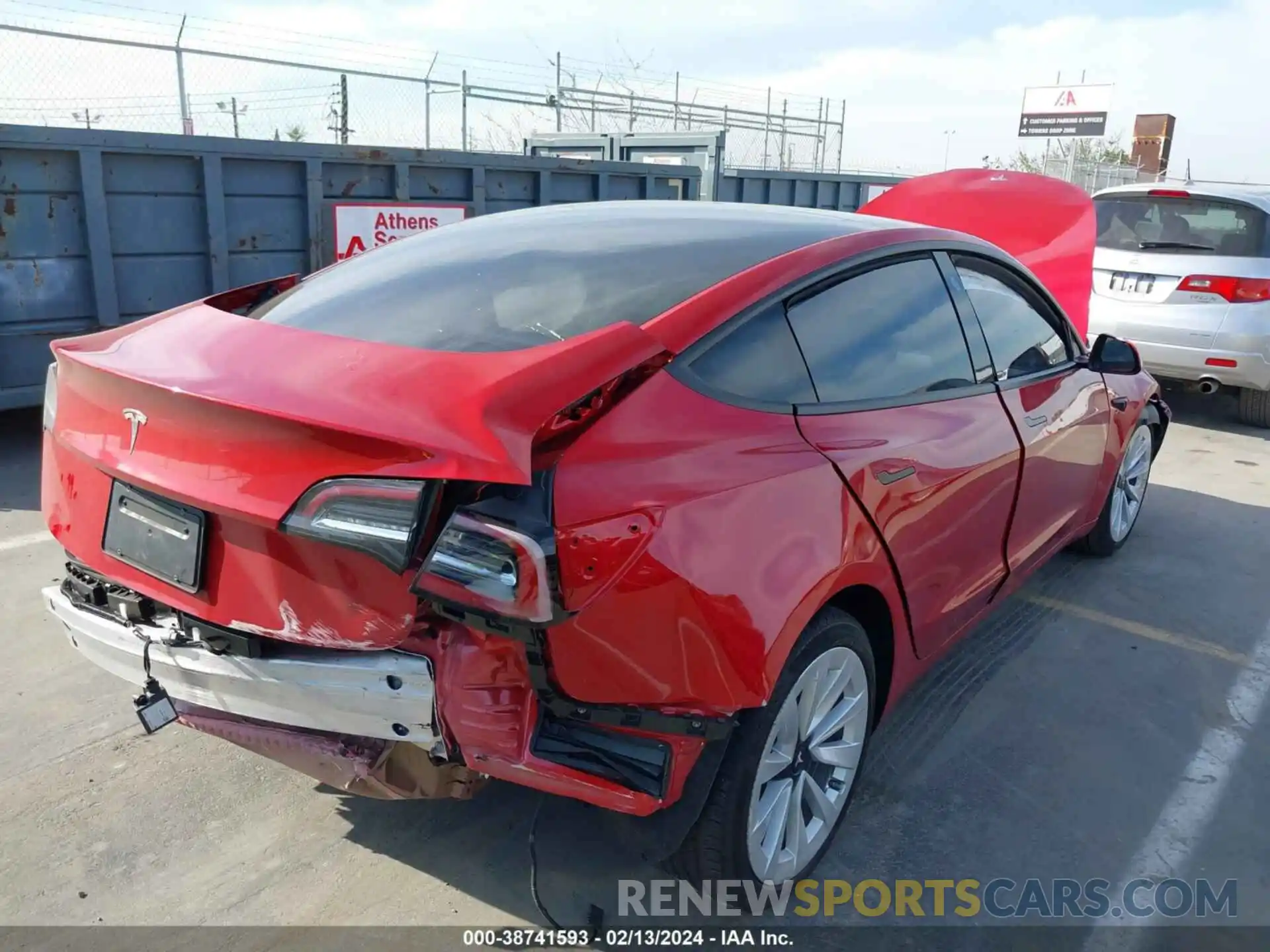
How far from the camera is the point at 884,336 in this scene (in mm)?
2920

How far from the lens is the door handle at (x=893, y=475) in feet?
8.65

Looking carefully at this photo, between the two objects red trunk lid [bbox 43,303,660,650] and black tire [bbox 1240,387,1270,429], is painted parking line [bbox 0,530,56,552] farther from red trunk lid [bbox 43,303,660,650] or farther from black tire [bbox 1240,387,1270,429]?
black tire [bbox 1240,387,1270,429]

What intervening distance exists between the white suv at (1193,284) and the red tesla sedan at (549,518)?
5273 mm

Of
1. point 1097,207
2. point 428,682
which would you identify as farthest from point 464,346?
point 1097,207

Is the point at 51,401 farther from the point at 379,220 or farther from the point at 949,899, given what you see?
the point at 379,220

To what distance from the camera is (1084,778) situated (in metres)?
3.22

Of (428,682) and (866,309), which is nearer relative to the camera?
(428,682)

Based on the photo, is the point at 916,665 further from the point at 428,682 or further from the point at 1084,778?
the point at 428,682

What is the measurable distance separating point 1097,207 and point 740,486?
23.4ft

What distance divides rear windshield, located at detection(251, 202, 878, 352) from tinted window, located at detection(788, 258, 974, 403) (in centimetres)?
20

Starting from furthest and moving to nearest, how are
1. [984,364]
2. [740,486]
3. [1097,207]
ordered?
[1097,207]
[984,364]
[740,486]

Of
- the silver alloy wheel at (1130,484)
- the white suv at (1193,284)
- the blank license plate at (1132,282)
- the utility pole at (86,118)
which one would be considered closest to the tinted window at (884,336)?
the silver alloy wheel at (1130,484)

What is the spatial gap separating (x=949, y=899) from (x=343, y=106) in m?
11.3

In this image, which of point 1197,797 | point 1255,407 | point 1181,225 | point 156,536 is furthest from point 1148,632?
point 1255,407
